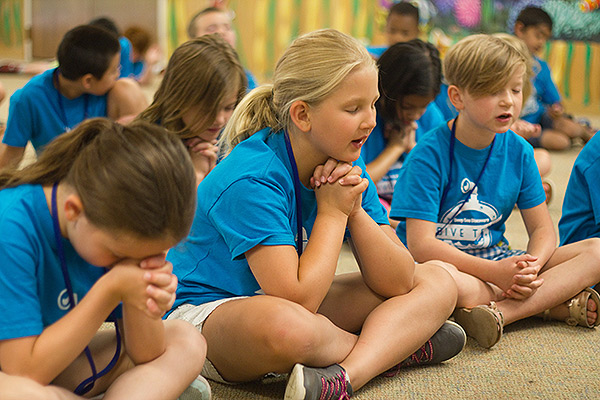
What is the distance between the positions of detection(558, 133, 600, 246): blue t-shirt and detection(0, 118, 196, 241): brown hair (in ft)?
3.37

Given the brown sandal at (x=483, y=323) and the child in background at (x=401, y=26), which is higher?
the child in background at (x=401, y=26)

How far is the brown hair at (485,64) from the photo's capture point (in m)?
1.53

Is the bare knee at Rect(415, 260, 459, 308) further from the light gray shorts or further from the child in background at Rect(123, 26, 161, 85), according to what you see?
the child in background at Rect(123, 26, 161, 85)

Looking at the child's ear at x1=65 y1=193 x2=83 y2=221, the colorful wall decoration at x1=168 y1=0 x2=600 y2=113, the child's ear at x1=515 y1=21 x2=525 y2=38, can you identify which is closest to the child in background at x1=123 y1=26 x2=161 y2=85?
the colorful wall decoration at x1=168 y1=0 x2=600 y2=113

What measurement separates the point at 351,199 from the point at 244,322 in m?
0.26

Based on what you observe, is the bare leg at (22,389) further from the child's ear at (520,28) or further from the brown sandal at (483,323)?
the child's ear at (520,28)

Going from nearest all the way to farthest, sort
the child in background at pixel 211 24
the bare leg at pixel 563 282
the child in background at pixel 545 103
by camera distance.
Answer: the bare leg at pixel 563 282 < the child in background at pixel 211 24 < the child in background at pixel 545 103

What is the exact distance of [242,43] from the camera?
5.52 m

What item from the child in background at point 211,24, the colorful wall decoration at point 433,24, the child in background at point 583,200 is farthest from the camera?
the colorful wall decoration at point 433,24

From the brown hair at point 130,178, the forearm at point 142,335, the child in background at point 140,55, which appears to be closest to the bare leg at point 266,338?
the forearm at point 142,335

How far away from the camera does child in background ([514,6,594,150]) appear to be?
340 cm

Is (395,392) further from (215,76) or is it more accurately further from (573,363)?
(215,76)

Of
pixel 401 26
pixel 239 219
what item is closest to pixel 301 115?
pixel 239 219

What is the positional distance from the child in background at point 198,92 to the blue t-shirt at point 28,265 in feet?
2.55
